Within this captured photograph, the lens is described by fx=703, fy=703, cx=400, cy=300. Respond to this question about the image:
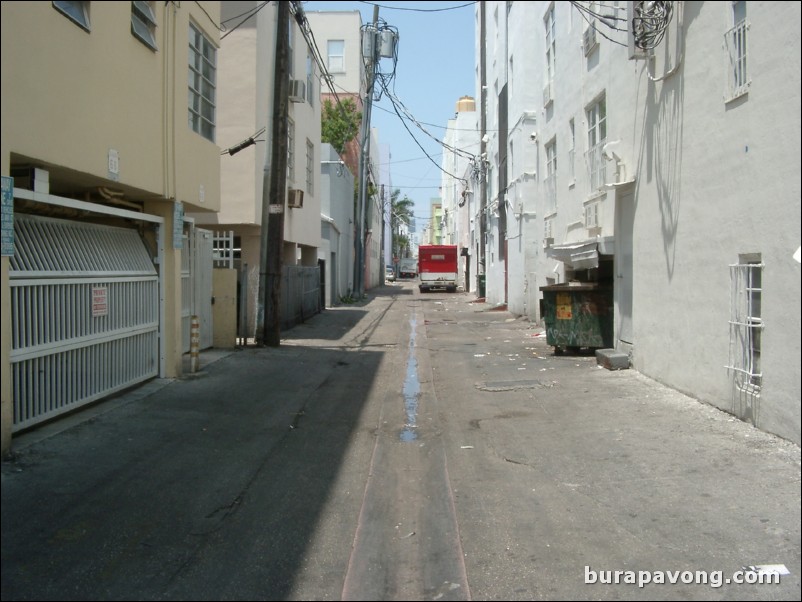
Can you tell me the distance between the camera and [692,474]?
579cm

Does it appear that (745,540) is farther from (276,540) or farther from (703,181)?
(703,181)

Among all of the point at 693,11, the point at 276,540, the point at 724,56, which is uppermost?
the point at 693,11

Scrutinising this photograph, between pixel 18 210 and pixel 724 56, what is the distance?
752 cm

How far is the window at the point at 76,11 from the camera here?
652 centimetres

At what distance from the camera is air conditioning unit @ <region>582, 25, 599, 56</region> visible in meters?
13.0

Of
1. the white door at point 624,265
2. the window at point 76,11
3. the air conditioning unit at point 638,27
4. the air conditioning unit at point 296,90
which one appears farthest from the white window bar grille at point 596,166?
the air conditioning unit at point 296,90

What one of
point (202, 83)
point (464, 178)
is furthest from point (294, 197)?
point (464, 178)

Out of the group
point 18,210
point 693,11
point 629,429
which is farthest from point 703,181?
point 18,210

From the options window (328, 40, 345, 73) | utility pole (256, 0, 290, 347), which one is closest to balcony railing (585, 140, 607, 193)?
utility pole (256, 0, 290, 347)

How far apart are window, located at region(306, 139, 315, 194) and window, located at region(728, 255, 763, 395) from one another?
57.5ft

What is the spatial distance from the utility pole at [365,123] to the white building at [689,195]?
46.7ft

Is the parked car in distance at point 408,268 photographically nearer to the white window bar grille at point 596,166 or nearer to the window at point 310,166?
A: the window at point 310,166

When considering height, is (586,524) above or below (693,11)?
below

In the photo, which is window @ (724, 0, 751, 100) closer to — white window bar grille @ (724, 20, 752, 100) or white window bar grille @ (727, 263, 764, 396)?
white window bar grille @ (724, 20, 752, 100)
